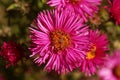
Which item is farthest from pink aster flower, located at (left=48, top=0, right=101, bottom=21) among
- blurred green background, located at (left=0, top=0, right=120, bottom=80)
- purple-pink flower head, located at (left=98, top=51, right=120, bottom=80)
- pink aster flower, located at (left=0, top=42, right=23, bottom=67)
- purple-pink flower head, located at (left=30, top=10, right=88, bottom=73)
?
purple-pink flower head, located at (left=98, top=51, right=120, bottom=80)

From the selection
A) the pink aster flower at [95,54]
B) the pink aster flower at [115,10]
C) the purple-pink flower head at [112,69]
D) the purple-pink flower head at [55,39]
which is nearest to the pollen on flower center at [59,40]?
the purple-pink flower head at [55,39]

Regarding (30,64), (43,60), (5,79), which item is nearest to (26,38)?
(30,64)

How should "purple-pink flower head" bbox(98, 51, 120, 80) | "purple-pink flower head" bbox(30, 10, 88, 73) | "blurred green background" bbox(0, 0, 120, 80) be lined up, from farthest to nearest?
"purple-pink flower head" bbox(98, 51, 120, 80), "blurred green background" bbox(0, 0, 120, 80), "purple-pink flower head" bbox(30, 10, 88, 73)

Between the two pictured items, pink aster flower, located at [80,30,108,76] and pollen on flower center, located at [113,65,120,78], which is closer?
pink aster flower, located at [80,30,108,76]

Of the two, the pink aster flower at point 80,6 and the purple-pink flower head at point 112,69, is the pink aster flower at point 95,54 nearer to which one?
the pink aster flower at point 80,6

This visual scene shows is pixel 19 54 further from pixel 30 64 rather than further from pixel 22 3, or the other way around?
pixel 30 64

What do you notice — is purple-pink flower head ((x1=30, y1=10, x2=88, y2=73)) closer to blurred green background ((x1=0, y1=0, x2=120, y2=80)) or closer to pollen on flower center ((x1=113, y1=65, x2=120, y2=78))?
blurred green background ((x1=0, y1=0, x2=120, y2=80))
